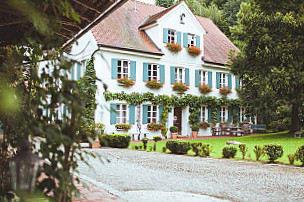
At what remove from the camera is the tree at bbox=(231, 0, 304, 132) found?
61.7 feet

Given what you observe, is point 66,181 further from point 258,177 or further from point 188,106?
point 188,106

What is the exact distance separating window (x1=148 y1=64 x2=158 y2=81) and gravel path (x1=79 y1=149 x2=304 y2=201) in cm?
1228

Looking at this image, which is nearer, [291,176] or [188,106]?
[291,176]

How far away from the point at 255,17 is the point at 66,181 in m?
20.3

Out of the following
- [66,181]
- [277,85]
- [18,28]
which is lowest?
[66,181]

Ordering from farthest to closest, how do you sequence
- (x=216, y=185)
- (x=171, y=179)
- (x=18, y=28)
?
1. (x=171, y=179)
2. (x=216, y=185)
3. (x=18, y=28)

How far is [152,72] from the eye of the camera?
73.3 ft

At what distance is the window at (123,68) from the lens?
2067 centimetres

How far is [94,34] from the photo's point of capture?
20234mm

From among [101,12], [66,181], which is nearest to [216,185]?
[101,12]

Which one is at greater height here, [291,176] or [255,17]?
[255,17]

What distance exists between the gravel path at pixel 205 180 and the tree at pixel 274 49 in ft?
32.5

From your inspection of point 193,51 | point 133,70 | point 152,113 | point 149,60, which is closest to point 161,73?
A: point 149,60

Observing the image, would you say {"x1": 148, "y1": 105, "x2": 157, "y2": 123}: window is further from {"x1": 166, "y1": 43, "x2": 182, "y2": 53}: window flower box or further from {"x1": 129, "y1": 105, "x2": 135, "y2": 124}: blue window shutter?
{"x1": 166, "y1": 43, "x2": 182, "y2": 53}: window flower box
